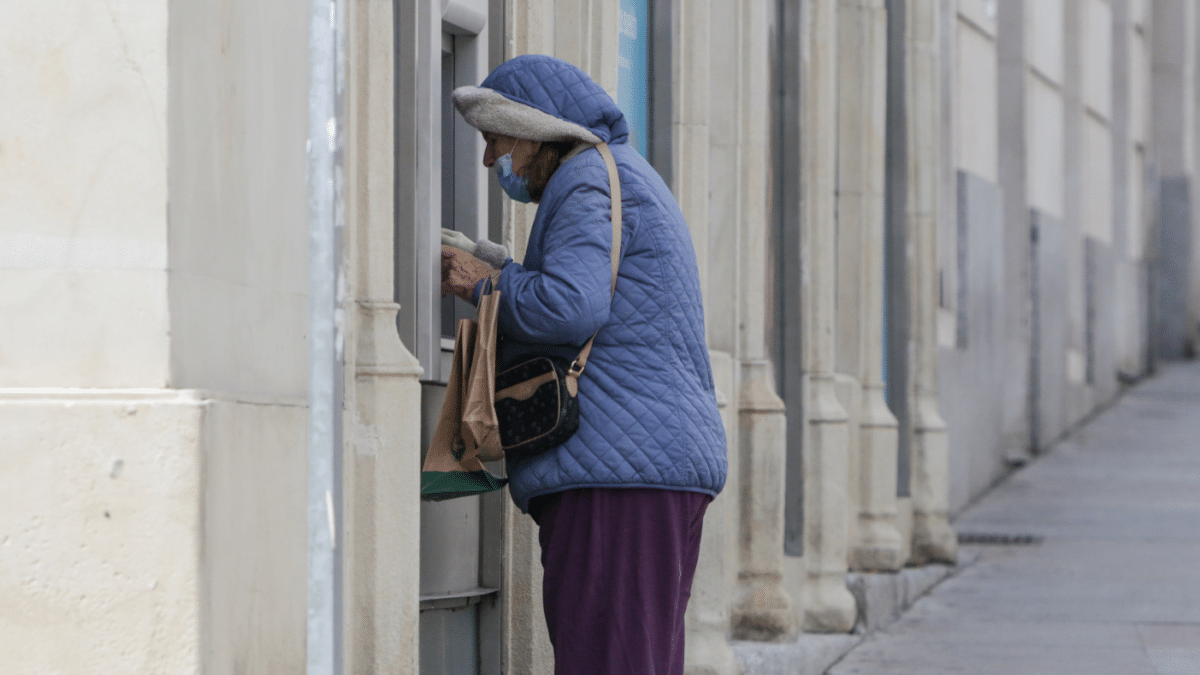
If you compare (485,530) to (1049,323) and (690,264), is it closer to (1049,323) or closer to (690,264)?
(690,264)

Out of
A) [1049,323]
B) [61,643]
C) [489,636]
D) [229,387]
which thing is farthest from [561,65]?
[1049,323]

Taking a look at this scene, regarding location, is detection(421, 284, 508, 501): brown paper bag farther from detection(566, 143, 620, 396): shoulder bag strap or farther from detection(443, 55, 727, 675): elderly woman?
detection(566, 143, 620, 396): shoulder bag strap


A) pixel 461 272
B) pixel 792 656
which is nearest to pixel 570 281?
pixel 461 272

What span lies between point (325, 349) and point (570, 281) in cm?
127

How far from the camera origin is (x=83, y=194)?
10.6 ft

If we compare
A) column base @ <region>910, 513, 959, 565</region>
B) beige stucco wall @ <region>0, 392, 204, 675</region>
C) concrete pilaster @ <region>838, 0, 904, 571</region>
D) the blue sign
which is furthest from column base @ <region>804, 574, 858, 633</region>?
beige stucco wall @ <region>0, 392, 204, 675</region>

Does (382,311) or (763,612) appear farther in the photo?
(763,612)

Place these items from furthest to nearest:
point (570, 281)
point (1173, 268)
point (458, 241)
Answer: point (1173, 268) < point (458, 241) < point (570, 281)

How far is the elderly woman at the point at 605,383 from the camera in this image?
3584 millimetres

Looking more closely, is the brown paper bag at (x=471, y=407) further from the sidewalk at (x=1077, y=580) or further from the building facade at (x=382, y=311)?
the sidewalk at (x=1077, y=580)

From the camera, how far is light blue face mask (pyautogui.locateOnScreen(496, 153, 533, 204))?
12.5 ft

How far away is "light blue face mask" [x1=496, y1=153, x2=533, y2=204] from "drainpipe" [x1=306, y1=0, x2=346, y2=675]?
1504 millimetres

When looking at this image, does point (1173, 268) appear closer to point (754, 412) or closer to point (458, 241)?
point (754, 412)

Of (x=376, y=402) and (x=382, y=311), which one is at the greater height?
(x=382, y=311)
